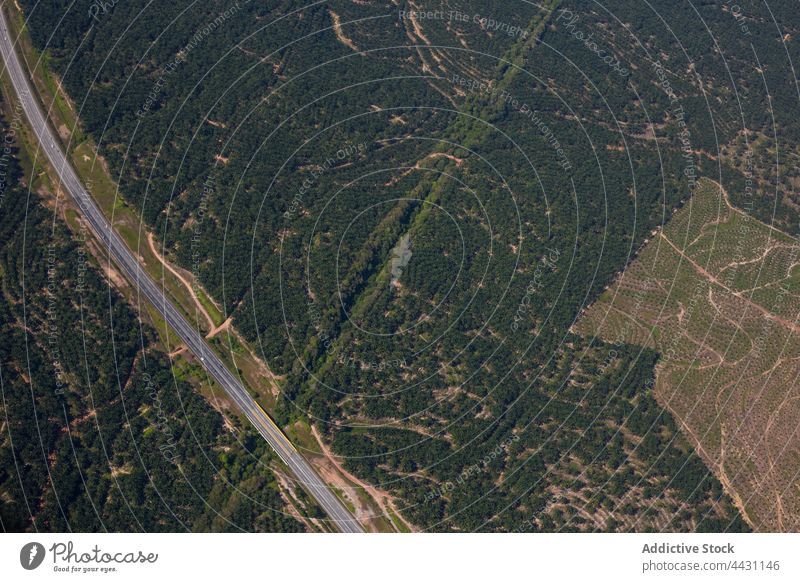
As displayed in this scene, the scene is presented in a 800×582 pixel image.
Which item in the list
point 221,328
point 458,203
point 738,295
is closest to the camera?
point 221,328

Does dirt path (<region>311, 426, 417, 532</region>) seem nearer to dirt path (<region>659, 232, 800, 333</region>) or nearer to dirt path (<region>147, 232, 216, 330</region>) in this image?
dirt path (<region>147, 232, 216, 330</region>)

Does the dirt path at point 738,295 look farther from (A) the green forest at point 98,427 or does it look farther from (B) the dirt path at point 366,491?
(A) the green forest at point 98,427

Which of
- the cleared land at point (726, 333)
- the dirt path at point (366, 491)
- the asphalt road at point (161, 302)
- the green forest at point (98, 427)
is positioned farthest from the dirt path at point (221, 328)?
the cleared land at point (726, 333)

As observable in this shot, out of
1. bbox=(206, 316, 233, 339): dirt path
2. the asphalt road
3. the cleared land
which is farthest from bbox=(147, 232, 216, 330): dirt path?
the cleared land

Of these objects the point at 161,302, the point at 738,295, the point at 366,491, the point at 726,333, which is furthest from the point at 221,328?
the point at 738,295

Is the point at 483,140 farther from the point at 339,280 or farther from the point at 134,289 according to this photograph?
the point at 134,289

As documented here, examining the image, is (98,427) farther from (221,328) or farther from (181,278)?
(181,278)
